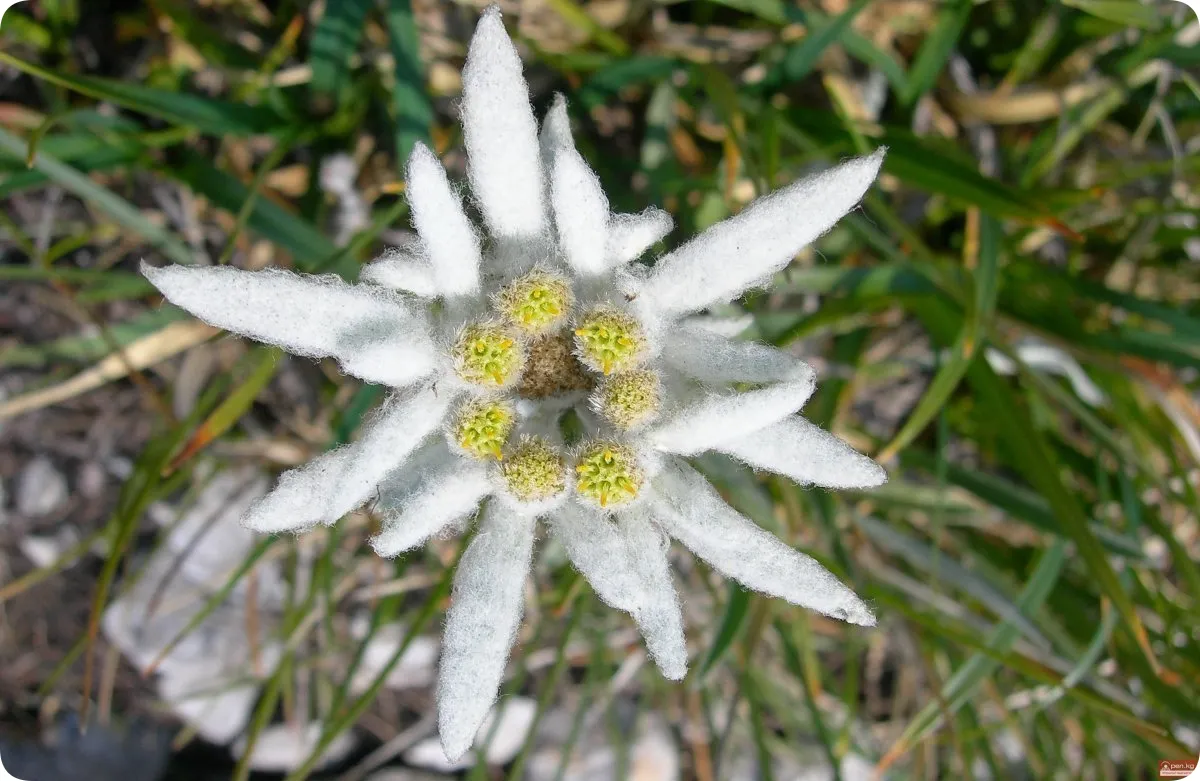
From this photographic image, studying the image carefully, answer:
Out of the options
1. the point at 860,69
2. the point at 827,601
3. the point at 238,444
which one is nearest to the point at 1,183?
the point at 238,444

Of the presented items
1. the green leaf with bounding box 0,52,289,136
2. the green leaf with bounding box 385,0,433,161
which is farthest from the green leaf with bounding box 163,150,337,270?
the green leaf with bounding box 385,0,433,161

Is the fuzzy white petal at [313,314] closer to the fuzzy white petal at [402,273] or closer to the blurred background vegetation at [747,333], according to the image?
the fuzzy white petal at [402,273]

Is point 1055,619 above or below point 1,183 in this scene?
below

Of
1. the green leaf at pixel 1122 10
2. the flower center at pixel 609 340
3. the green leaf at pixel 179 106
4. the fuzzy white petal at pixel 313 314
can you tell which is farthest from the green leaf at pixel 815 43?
the green leaf at pixel 179 106

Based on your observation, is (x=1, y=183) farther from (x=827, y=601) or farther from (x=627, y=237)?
(x=827, y=601)

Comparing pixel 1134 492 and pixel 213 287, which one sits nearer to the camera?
pixel 213 287

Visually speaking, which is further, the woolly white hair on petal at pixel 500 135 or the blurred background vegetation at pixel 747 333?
the blurred background vegetation at pixel 747 333

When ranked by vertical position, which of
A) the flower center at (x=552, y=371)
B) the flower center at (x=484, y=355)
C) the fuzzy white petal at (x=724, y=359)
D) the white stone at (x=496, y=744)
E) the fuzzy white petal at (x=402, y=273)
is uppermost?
the fuzzy white petal at (x=402, y=273)
